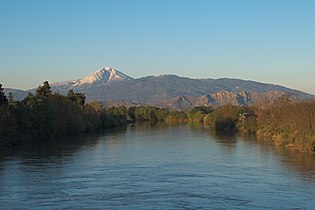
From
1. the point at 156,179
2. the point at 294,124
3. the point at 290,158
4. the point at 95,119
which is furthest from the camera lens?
the point at 95,119

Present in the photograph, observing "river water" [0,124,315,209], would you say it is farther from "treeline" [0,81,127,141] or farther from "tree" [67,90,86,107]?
"tree" [67,90,86,107]

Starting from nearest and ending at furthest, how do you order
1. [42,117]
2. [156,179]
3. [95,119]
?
[156,179] < [42,117] < [95,119]

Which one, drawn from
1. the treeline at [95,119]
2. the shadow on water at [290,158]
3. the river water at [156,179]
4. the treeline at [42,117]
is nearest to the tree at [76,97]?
the treeline at [95,119]

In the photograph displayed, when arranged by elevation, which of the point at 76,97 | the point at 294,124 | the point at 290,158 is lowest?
the point at 290,158

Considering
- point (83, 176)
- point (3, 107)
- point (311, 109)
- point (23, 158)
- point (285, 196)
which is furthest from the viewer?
point (3, 107)

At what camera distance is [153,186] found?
29.1m

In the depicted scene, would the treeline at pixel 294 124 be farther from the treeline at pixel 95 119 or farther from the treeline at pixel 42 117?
the treeline at pixel 42 117

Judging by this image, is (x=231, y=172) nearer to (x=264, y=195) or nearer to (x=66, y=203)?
(x=264, y=195)

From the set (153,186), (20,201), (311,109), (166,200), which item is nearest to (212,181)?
(153,186)

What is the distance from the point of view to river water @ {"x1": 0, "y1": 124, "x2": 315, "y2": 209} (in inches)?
977

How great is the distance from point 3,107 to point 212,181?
32902mm

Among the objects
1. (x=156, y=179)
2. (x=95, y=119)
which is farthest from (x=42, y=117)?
(x=156, y=179)

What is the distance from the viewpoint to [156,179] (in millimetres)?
31734

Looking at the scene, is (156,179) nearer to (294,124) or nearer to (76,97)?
(294,124)
